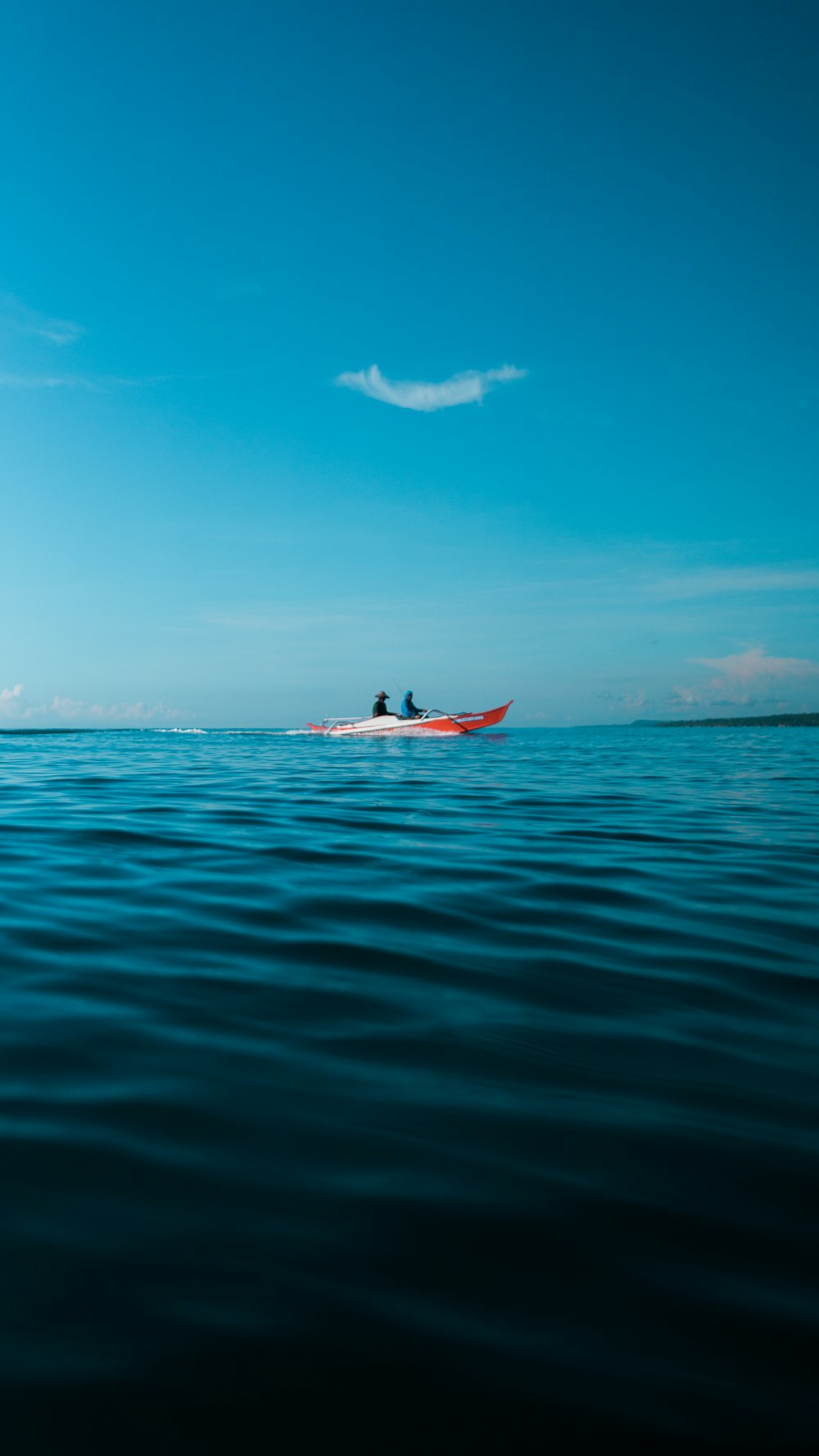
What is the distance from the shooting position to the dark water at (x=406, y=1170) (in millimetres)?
1414

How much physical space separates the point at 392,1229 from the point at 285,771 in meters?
16.4

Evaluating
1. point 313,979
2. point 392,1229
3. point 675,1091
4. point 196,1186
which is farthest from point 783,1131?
point 313,979

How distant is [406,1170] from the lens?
2111 millimetres

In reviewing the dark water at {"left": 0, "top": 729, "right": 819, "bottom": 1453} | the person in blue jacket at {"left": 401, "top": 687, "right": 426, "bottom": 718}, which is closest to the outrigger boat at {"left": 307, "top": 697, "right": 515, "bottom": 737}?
the person in blue jacket at {"left": 401, "top": 687, "right": 426, "bottom": 718}

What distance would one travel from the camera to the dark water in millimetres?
1414

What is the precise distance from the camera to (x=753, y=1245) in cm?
183

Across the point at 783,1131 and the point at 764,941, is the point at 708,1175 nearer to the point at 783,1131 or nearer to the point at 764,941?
the point at 783,1131

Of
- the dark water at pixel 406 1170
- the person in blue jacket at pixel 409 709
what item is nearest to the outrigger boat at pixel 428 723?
the person in blue jacket at pixel 409 709

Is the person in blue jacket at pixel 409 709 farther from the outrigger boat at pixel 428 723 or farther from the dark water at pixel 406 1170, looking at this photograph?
the dark water at pixel 406 1170

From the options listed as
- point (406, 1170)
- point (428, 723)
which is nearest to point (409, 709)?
point (428, 723)

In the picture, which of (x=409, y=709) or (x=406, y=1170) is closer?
(x=406, y=1170)

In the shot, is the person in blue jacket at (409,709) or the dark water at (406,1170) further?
the person in blue jacket at (409,709)

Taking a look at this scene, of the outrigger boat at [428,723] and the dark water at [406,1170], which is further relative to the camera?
the outrigger boat at [428,723]

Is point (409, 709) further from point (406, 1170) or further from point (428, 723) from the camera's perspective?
point (406, 1170)
